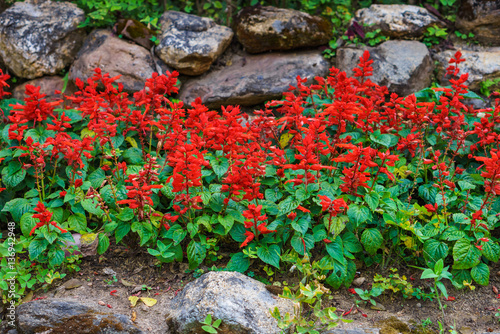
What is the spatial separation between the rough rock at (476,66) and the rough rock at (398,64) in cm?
18

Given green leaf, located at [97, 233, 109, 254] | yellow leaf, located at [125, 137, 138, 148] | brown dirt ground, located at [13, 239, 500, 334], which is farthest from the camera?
yellow leaf, located at [125, 137, 138, 148]

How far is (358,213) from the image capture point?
2969mm

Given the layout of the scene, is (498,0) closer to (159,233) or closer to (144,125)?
(144,125)

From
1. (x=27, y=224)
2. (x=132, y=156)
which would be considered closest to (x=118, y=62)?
(x=132, y=156)

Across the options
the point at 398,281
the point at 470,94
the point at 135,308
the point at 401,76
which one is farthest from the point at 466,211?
the point at 135,308

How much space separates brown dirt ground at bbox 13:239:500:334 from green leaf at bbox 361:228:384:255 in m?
0.31

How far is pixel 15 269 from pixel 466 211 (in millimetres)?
3589

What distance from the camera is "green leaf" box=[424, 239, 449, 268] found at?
120 inches

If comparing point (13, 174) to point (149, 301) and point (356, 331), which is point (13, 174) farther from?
point (356, 331)

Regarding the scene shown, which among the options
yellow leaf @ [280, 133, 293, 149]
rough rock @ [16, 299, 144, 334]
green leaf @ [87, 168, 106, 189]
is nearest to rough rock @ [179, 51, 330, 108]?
yellow leaf @ [280, 133, 293, 149]

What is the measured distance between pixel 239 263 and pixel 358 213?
98 cm

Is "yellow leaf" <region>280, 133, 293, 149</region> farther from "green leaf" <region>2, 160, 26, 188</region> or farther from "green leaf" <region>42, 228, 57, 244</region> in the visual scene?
"green leaf" <region>2, 160, 26, 188</region>

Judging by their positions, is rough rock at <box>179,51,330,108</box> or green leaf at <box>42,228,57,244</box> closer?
green leaf at <box>42,228,57,244</box>

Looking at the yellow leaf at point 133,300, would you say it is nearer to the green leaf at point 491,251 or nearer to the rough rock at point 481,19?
the green leaf at point 491,251
